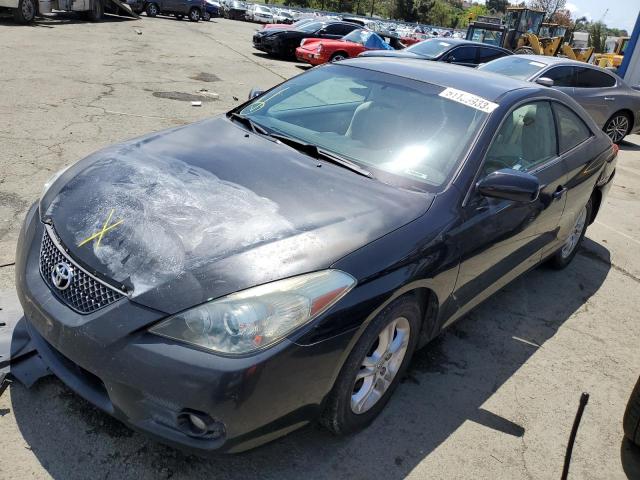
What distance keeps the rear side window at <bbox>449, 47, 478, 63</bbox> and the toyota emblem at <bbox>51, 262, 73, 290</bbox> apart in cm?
1153

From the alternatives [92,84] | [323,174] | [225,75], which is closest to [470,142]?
[323,174]

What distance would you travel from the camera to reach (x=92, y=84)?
31.1ft

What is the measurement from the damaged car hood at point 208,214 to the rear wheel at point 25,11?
17220 millimetres

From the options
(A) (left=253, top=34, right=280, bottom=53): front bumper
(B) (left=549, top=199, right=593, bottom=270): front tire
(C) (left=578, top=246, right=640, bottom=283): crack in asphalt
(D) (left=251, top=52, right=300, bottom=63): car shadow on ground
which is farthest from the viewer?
(D) (left=251, top=52, right=300, bottom=63): car shadow on ground

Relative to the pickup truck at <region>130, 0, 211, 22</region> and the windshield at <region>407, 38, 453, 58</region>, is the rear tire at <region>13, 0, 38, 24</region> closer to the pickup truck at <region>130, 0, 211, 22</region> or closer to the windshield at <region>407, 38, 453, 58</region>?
the pickup truck at <region>130, 0, 211, 22</region>

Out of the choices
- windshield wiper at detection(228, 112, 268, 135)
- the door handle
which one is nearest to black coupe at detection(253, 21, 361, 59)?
windshield wiper at detection(228, 112, 268, 135)

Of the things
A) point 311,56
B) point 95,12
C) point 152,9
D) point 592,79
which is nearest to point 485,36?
point 311,56

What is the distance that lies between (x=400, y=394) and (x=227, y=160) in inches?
61.7

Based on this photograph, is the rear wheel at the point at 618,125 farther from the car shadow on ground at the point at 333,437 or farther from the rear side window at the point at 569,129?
the car shadow on ground at the point at 333,437

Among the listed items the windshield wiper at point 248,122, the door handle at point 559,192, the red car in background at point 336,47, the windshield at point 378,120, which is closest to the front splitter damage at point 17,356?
the windshield wiper at point 248,122

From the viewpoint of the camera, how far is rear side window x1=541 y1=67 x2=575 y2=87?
9.13m

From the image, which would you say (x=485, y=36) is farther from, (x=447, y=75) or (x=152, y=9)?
(x=447, y=75)

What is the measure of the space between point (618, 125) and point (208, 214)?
10662 millimetres

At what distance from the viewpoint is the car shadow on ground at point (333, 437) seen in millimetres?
2258
